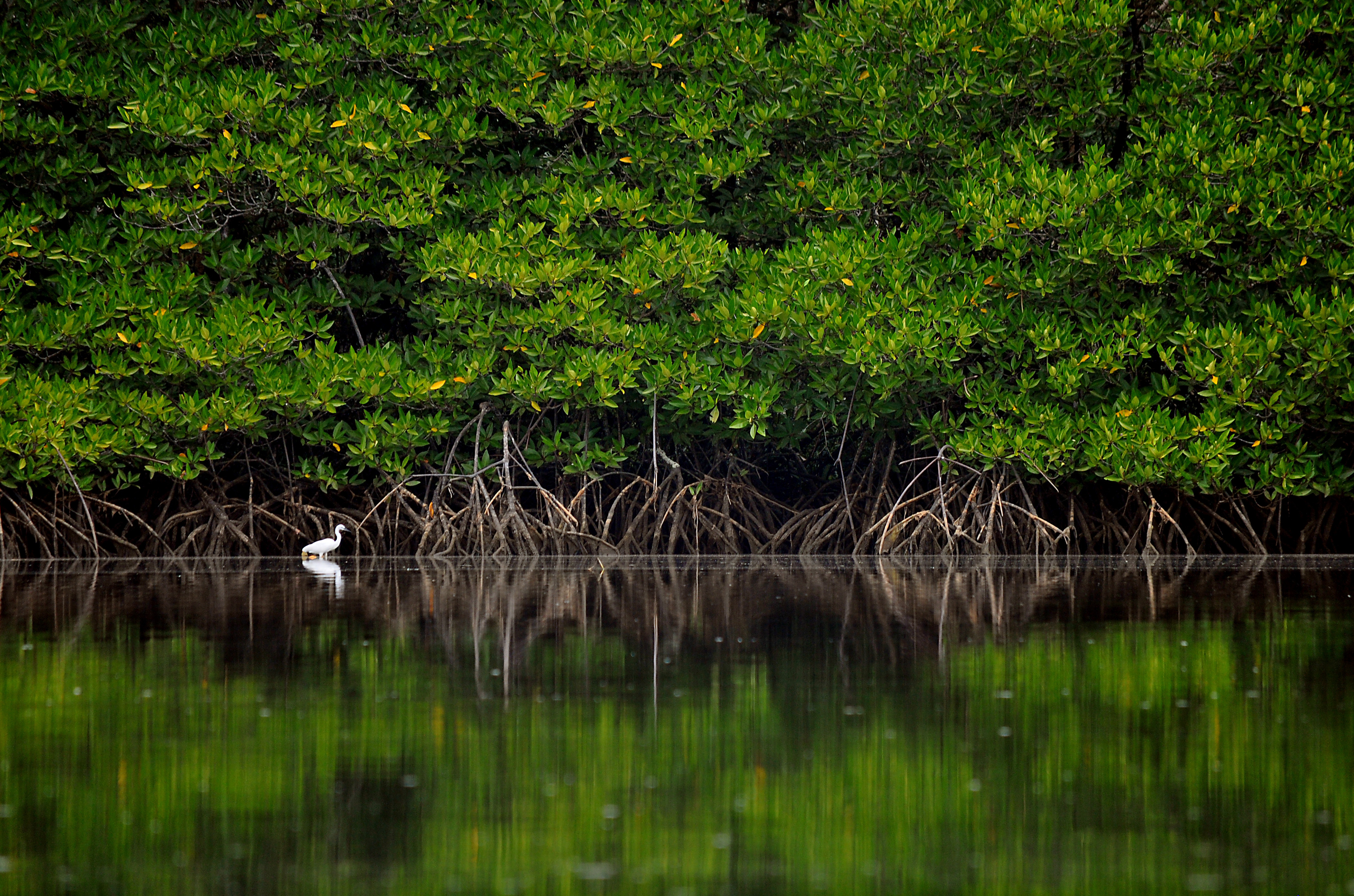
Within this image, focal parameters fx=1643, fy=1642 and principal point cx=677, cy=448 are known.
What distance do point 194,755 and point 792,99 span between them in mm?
10864

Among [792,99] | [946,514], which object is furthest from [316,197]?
[946,514]

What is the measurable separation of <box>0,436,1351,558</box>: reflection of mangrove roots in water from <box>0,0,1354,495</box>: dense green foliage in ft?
1.20

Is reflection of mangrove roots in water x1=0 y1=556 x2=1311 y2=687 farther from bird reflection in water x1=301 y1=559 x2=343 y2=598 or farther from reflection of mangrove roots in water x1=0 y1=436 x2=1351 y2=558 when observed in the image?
reflection of mangrove roots in water x1=0 y1=436 x2=1351 y2=558

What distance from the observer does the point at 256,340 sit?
534 inches

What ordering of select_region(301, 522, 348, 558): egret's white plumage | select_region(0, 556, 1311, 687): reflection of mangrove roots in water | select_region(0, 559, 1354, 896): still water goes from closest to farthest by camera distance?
select_region(0, 559, 1354, 896): still water → select_region(0, 556, 1311, 687): reflection of mangrove roots in water → select_region(301, 522, 348, 558): egret's white plumage

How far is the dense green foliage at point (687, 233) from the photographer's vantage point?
13664 millimetres

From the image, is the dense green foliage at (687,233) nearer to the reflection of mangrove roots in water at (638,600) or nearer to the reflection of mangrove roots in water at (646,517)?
the reflection of mangrove roots in water at (646,517)

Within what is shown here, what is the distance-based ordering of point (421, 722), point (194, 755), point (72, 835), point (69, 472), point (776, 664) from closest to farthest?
point (72, 835)
point (194, 755)
point (421, 722)
point (776, 664)
point (69, 472)

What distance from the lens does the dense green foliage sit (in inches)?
538

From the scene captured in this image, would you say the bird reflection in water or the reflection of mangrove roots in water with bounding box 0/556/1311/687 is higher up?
the bird reflection in water

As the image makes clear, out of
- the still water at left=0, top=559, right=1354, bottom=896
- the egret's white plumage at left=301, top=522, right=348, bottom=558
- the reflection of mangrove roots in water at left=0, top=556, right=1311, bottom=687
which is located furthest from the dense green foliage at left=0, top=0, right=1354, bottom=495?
the still water at left=0, top=559, right=1354, bottom=896

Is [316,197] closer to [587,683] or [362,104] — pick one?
[362,104]

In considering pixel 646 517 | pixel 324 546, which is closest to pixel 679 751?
pixel 324 546

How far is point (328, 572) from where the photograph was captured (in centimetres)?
1238
